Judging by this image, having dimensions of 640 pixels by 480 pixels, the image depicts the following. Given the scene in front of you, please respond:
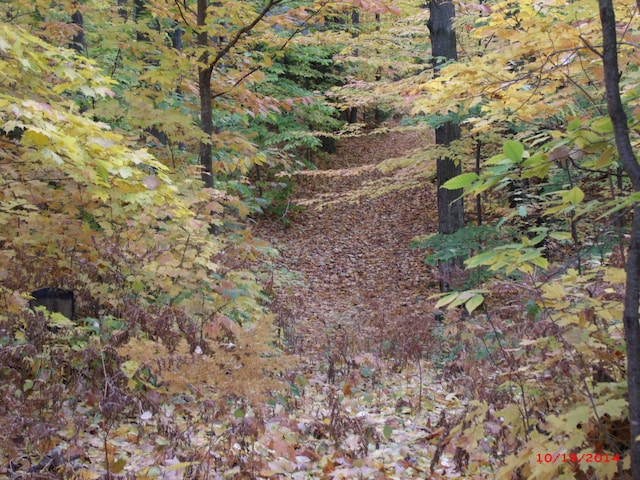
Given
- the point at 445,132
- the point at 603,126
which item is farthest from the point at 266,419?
the point at 445,132

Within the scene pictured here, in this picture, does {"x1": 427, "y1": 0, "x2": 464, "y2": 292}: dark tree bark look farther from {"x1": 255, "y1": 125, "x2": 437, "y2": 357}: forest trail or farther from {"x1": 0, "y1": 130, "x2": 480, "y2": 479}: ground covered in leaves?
{"x1": 0, "y1": 130, "x2": 480, "y2": 479}: ground covered in leaves

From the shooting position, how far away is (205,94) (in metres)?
6.38

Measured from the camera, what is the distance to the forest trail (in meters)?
7.49

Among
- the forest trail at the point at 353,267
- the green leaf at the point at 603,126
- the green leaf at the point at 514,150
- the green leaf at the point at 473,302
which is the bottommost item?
the forest trail at the point at 353,267

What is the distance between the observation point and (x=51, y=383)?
3646 millimetres

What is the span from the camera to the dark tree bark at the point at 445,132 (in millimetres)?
8711

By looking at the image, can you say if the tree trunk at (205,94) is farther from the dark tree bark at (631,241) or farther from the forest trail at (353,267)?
the dark tree bark at (631,241)

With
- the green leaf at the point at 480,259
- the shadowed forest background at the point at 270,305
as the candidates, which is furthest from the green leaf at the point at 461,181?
the green leaf at the point at 480,259

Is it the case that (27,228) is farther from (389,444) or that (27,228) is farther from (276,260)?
(276,260)

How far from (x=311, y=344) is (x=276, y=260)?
21.8ft

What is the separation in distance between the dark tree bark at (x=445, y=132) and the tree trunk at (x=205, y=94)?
12.6 ft

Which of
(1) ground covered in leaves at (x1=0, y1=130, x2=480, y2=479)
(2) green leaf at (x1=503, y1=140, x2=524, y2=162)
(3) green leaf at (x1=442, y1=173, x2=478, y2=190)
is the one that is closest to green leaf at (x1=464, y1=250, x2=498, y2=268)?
(3) green leaf at (x1=442, y1=173, x2=478, y2=190)
